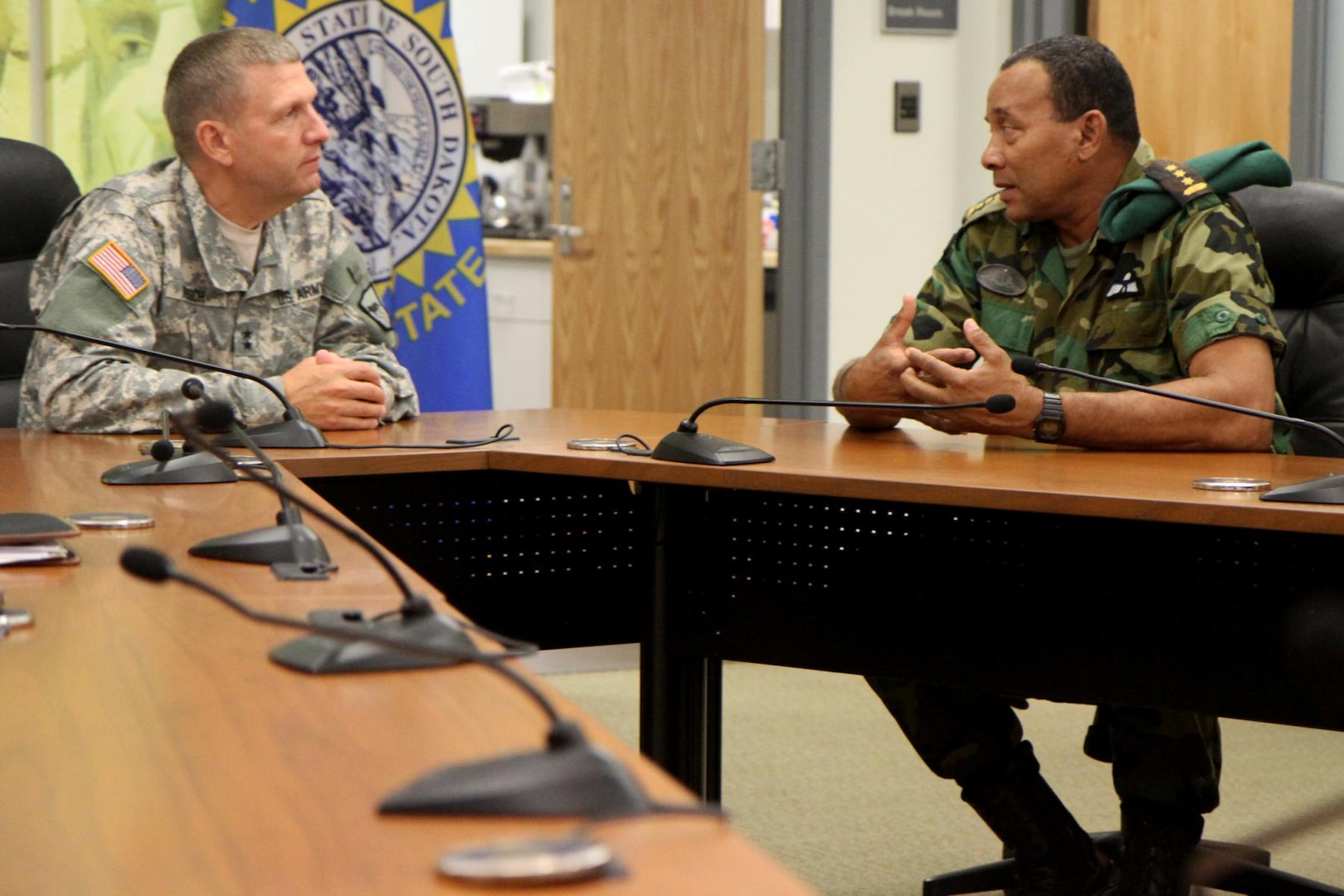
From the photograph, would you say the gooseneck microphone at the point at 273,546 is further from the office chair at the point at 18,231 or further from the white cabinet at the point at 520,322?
the white cabinet at the point at 520,322

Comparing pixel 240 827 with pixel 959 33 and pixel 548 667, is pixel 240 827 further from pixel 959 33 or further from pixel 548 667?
pixel 959 33

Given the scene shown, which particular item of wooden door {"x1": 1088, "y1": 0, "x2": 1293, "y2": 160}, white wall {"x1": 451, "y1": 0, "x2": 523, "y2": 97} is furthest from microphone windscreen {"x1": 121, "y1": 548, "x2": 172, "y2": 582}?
white wall {"x1": 451, "y1": 0, "x2": 523, "y2": 97}

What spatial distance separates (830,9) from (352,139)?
128 cm

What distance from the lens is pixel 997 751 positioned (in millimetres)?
2137

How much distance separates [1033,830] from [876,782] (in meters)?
0.88

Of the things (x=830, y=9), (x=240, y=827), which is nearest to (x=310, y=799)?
(x=240, y=827)

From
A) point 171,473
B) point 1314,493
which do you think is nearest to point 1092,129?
point 1314,493

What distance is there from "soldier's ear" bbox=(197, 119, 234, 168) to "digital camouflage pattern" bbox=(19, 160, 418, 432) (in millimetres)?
52

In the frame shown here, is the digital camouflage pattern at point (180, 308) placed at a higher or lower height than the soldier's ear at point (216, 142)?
lower

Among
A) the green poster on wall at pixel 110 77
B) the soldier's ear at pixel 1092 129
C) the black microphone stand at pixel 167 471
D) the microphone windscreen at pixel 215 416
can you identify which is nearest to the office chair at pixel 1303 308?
the soldier's ear at pixel 1092 129

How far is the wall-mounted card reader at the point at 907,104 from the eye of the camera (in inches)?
159

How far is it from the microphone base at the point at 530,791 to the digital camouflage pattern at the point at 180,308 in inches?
63.2

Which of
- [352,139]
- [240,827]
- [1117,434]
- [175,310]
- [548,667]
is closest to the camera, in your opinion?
[240,827]

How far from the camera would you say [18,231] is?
101 inches
